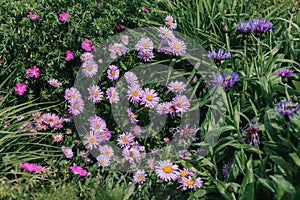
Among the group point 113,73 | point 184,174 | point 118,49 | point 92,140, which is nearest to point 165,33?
point 118,49

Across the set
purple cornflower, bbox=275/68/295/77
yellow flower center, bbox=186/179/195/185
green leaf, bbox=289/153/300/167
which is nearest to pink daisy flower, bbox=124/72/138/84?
yellow flower center, bbox=186/179/195/185

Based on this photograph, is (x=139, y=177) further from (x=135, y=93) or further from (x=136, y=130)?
(x=135, y=93)

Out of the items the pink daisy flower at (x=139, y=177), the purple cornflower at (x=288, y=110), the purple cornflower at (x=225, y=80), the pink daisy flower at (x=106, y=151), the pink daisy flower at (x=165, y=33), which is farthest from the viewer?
the pink daisy flower at (x=165, y=33)

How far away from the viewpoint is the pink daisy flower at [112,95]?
319 centimetres

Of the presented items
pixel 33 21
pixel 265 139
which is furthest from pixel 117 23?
pixel 265 139

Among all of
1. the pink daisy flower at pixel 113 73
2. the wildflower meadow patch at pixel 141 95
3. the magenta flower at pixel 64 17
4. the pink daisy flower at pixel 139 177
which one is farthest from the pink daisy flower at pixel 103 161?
the magenta flower at pixel 64 17

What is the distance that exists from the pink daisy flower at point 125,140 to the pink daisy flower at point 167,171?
0.97 feet

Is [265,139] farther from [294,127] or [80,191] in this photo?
[80,191]

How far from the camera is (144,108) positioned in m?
3.28

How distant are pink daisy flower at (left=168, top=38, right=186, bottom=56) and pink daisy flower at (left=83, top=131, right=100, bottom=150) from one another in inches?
31.6

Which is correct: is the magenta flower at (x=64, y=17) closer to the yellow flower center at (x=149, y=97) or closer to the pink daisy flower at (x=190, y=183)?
the yellow flower center at (x=149, y=97)

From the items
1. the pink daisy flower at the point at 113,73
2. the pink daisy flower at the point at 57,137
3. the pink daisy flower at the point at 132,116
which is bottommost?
the pink daisy flower at the point at 57,137

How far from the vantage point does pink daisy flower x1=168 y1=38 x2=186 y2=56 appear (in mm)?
3307

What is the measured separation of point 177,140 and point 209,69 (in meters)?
0.56
